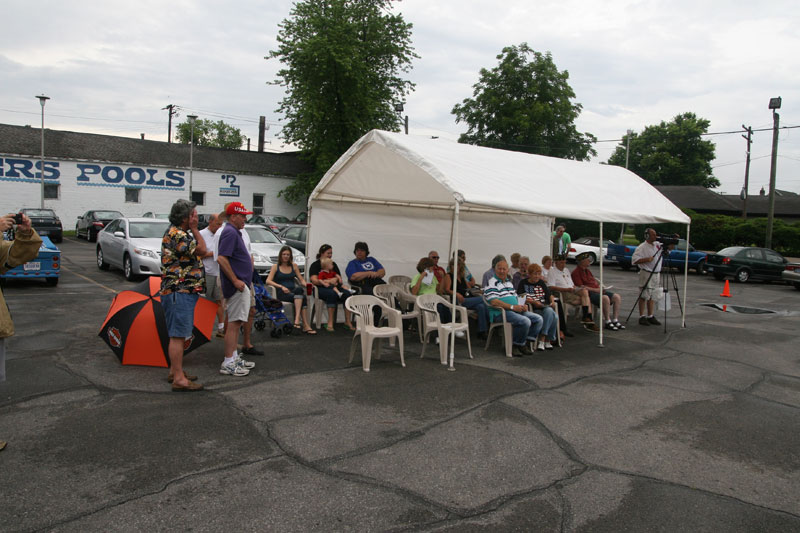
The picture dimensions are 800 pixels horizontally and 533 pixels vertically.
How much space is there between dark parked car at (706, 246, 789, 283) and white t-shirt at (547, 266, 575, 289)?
1364 centimetres

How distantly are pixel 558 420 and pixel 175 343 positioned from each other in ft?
11.8

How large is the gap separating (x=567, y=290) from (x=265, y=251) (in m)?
7.87

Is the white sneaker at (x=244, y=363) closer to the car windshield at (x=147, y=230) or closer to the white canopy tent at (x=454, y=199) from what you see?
the white canopy tent at (x=454, y=199)

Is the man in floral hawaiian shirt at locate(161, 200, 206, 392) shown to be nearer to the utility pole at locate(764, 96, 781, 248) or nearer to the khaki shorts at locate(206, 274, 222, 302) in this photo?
the khaki shorts at locate(206, 274, 222, 302)

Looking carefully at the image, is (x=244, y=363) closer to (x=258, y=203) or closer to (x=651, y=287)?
(x=651, y=287)

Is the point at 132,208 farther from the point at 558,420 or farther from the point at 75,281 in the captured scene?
the point at 558,420

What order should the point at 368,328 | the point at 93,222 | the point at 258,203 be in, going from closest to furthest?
the point at 368,328
the point at 93,222
the point at 258,203

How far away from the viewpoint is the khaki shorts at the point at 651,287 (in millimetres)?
10367

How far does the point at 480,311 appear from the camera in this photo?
859 centimetres

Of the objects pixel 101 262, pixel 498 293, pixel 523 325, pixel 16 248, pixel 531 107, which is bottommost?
pixel 101 262

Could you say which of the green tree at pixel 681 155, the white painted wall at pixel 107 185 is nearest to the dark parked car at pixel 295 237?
the white painted wall at pixel 107 185

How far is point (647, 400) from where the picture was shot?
5.85 meters

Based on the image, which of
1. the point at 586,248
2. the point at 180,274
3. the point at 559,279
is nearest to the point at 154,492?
the point at 180,274

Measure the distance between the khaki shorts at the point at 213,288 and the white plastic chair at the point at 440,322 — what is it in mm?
2623
